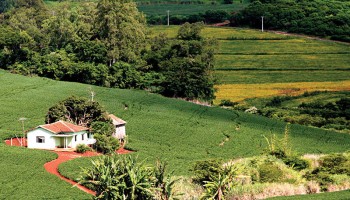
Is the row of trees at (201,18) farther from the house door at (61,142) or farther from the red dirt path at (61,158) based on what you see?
the house door at (61,142)

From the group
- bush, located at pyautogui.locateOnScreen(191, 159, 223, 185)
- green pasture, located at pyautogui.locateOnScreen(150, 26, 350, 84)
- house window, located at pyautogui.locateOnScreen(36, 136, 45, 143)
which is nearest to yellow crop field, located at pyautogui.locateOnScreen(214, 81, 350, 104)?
green pasture, located at pyautogui.locateOnScreen(150, 26, 350, 84)

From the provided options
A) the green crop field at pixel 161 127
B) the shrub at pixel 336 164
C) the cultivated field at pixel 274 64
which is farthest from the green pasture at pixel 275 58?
the shrub at pixel 336 164

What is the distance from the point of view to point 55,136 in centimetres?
6850

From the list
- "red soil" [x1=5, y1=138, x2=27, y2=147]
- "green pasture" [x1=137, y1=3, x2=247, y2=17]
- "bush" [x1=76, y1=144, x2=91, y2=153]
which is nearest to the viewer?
"bush" [x1=76, y1=144, x2=91, y2=153]

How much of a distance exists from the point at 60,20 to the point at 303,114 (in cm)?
3994

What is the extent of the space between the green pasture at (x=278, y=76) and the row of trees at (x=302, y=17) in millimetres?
23425

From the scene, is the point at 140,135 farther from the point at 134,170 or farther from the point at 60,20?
the point at 60,20

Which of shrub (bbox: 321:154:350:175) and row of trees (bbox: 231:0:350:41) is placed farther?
row of trees (bbox: 231:0:350:41)

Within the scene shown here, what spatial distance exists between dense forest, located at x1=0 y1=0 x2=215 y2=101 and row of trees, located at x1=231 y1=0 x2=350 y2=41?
42212 mm

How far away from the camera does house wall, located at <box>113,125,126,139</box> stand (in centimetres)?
7396

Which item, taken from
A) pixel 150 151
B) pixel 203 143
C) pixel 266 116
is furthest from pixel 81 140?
pixel 266 116

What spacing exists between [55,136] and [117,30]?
41.0 metres

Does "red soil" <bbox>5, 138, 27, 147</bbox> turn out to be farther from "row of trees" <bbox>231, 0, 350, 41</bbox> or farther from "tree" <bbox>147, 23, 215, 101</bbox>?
"row of trees" <bbox>231, 0, 350, 41</bbox>

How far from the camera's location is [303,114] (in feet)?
310
